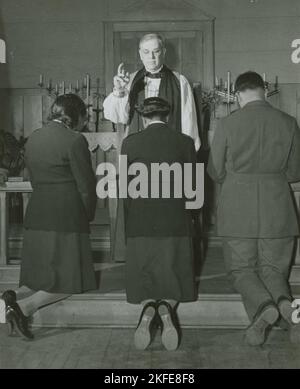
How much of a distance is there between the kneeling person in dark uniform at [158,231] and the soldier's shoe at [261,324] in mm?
379

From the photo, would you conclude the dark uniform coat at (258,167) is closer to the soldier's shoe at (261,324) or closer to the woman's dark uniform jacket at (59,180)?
the soldier's shoe at (261,324)

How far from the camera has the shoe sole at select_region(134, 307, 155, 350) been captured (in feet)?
9.43

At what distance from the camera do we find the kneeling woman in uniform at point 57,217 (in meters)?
3.07

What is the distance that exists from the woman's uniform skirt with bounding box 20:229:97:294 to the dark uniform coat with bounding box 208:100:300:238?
82 cm

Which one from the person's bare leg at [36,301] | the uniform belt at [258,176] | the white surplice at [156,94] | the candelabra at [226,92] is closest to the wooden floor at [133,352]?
the person's bare leg at [36,301]

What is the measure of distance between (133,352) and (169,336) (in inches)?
7.7

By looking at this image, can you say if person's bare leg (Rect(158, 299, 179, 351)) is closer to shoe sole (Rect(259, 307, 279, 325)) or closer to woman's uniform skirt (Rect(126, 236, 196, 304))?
woman's uniform skirt (Rect(126, 236, 196, 304))

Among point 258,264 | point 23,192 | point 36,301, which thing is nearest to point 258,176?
point 258,264

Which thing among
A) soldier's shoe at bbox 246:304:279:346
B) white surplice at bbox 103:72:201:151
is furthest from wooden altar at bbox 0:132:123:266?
soldier's shoe at bbox 246:304:279:346

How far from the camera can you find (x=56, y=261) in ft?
10.5

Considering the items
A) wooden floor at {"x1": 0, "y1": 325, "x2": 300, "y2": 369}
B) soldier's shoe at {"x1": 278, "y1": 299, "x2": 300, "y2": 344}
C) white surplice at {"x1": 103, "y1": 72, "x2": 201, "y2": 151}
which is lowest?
wooden floor at {"x1": 0, "y1": 325, "x2": 300, "y2": 369}

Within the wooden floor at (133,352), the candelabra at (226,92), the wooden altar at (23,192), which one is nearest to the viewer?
the wooden floor at (133,352)

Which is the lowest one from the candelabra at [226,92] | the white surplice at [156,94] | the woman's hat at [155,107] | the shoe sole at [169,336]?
the shoe sole at [169,336]

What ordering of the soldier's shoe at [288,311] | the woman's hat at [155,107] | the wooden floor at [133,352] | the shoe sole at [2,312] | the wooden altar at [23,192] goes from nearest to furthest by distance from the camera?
the wooden floor at [133,352], the soldier's shoe at [288,311], the woman's hat at [155,107], the shoe sole at [2,312], the wooden altar at [23,192]
